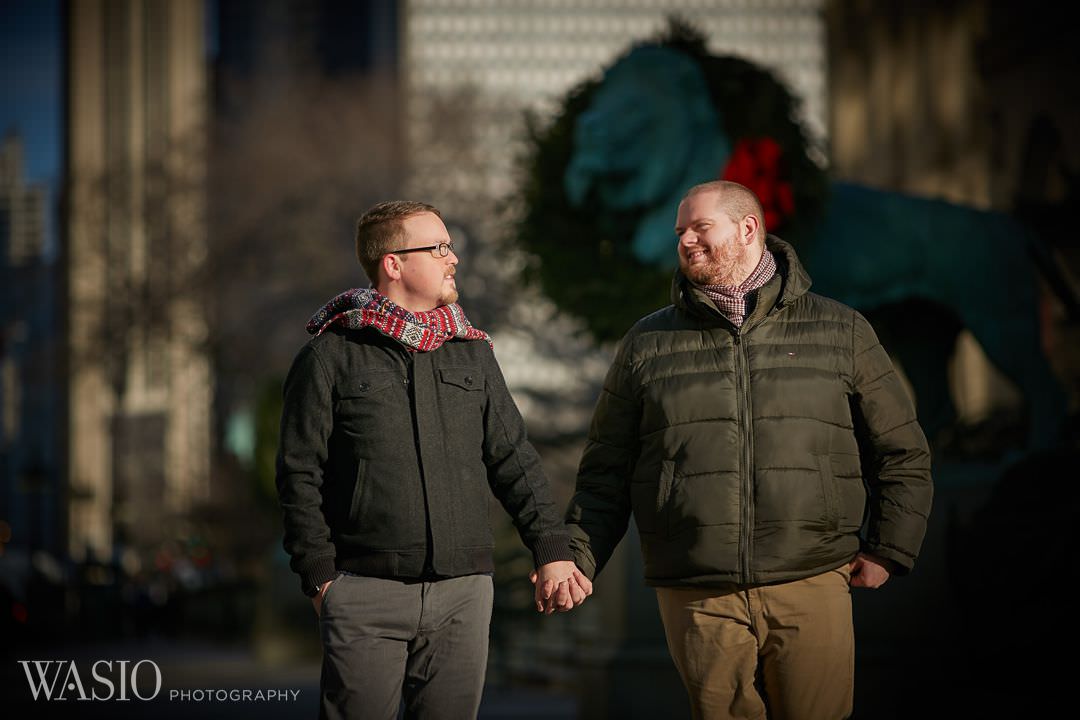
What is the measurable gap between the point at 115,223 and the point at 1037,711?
1313 inches

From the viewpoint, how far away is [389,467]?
4.49 m

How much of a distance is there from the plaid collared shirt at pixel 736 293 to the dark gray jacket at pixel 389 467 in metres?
0.71

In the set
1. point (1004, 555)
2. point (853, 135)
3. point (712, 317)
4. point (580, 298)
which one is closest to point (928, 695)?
point (1004, 555)

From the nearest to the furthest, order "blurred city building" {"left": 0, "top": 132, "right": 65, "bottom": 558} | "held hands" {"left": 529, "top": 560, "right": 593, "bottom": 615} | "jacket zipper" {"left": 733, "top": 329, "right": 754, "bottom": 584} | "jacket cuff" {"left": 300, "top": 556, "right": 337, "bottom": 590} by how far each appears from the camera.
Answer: "jacket cuff" {"left": 300, "top": 556, "right": 337, "bottom": 590} < "jacket zipper" {"left": 733, "top": 329, "right": 754, "bottom": 584} < "held hands" {"left": 529, "top": 560, "right": 593, "bottom": 615} < "blurred city building" {"left": 0, "top": 132, "right": 65, "bottom": 558}

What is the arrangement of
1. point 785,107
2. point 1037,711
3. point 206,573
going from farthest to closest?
point 206,573 < point 785,107 < point 1037,711

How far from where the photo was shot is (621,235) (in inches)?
347

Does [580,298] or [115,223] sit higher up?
[580,298]

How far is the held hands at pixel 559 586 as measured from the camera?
4.65m

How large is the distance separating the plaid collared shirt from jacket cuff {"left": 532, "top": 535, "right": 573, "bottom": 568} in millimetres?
796

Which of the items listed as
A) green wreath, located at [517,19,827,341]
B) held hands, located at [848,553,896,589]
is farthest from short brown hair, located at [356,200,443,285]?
green wreath, located at [517,19,827,341]

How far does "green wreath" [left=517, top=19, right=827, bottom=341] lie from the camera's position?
28.4ft

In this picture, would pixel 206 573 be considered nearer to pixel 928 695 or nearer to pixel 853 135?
pixel 853 135

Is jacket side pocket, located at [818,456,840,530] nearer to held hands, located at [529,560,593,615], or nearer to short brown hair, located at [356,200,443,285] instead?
held hands, located at [529,560,593,615]

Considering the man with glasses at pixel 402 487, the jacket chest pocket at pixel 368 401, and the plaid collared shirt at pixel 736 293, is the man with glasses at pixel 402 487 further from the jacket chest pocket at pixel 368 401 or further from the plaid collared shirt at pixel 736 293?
the plaid collared shirt at pixel 736 293
